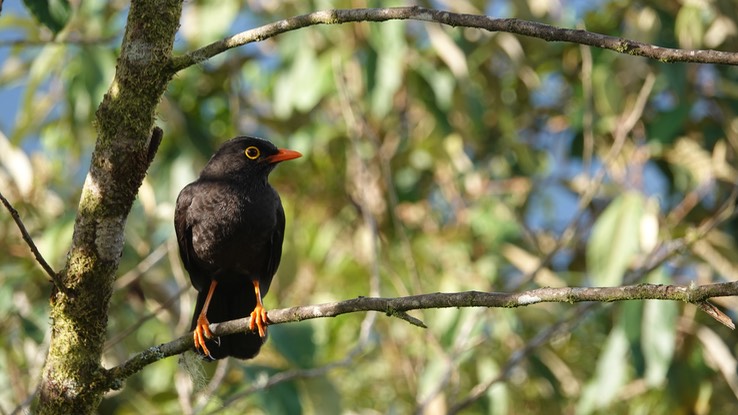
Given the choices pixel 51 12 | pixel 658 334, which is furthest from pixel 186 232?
pixel 658 334

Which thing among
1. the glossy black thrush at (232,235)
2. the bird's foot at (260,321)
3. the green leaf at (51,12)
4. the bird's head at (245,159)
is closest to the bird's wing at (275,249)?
the glossy black thrush at (232,235)

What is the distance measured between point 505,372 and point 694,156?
11.1 ft

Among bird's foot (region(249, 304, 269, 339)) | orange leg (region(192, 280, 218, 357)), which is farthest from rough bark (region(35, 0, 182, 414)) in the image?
bird's foot (region(249, 304, 269, 339))

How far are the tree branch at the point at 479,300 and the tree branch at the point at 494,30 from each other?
670 mm

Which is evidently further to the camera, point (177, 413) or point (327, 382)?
point (177, 413)

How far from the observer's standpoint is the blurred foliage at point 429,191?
23.3ft

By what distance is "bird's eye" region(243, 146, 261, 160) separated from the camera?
6.22 metres

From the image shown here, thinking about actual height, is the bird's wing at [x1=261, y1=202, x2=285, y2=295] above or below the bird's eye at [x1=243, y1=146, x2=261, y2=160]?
below

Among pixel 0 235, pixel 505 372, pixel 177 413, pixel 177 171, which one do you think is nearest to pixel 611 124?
pixel 505 372

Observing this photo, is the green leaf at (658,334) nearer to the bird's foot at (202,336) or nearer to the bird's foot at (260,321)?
the bird's foot at (260,321)

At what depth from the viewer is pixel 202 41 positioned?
7.86m

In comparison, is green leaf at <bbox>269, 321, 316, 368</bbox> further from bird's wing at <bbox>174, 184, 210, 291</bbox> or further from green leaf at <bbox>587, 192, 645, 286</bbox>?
green leaf at <bbox>587, 192, 645, 286</bbox>

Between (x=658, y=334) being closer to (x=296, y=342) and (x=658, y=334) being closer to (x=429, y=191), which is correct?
(x=296, y=342)

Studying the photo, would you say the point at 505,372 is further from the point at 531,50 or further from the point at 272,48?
the point at 272,48
